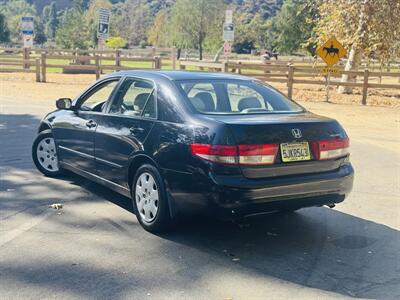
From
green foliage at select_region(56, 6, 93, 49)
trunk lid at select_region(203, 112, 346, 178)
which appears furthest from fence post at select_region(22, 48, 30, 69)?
trunk lid at select_region(203, 112, 346, 178)

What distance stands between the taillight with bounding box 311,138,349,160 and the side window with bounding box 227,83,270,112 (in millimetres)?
763

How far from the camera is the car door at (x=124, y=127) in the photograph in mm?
5387

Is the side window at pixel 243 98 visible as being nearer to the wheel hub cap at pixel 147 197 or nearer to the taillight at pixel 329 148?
the taillight at pixel 329 148

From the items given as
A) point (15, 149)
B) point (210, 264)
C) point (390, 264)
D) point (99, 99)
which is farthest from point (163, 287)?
point (15, 149)

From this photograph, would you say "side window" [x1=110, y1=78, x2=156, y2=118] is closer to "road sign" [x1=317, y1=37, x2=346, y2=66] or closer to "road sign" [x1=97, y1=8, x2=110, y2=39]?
"road sign" [x1=317, y1=37, x2=346, y2=66]

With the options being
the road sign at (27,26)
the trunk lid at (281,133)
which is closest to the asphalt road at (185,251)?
the trunk lid at (281,133)

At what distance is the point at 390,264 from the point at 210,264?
1.60 meters

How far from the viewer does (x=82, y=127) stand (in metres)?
6.36

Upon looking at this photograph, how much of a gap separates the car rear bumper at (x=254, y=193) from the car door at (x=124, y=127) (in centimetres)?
84

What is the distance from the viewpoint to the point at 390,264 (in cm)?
475

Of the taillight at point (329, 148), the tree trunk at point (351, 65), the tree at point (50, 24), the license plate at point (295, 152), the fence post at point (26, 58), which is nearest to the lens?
the license plate at point (295, 152)

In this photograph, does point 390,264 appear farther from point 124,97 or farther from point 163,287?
point 124,97

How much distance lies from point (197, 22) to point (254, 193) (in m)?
52.8

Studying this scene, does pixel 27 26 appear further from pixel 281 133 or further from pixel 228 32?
pixel 281 133
